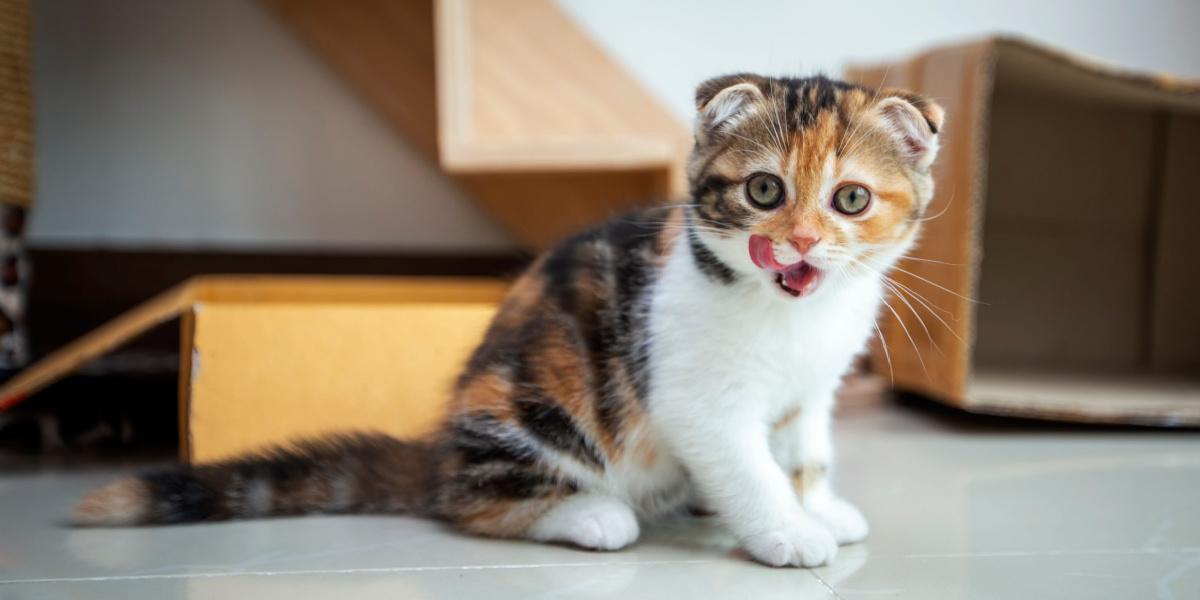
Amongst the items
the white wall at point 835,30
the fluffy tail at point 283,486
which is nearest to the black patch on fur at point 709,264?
the fluffy tail at point 283,486

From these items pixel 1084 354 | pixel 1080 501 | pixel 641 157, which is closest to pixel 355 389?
pixel 641 157

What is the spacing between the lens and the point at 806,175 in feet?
3.00

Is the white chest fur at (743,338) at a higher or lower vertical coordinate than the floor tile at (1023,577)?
higher

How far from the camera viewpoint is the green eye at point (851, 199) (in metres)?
0.93

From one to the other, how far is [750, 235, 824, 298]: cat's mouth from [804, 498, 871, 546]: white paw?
0.32 metres

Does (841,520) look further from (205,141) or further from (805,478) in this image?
(205,141)

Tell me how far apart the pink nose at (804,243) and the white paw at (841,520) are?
0.37 m

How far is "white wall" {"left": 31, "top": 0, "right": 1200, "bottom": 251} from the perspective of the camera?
2.35 metres

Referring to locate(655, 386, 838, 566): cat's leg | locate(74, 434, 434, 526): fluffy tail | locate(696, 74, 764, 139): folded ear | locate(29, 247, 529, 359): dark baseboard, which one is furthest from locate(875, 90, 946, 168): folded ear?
locate(29, 247, 529, 359): dark baseboard

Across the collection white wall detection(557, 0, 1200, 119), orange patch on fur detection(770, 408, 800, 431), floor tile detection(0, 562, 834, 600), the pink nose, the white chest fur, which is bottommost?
floor tile detection(0, 562, 834, 600)

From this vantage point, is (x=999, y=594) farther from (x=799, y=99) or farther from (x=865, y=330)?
(x=799, y=99)

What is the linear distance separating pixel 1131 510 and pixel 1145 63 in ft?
6.43

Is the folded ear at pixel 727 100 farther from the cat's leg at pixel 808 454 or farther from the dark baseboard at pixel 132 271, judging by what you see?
the dark baseboard at pixel 132 271

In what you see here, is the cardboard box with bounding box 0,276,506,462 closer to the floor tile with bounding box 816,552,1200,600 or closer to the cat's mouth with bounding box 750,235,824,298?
the cat's mouth with bounding box 750,235,824,298
